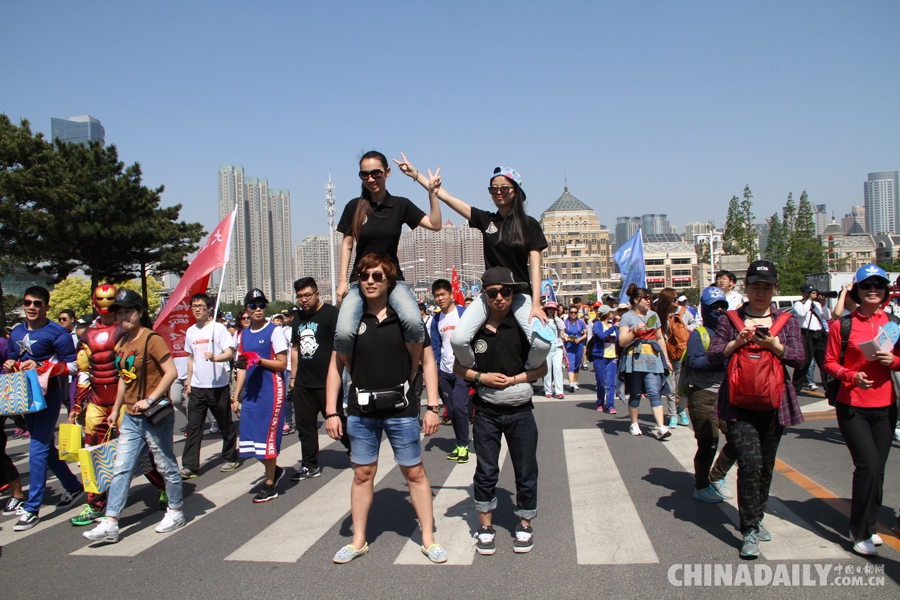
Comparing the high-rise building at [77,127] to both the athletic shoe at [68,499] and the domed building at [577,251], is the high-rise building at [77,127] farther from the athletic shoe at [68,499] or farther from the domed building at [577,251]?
the athletic shoe at [68,499]

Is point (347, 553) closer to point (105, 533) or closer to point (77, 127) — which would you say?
point (105, 533)

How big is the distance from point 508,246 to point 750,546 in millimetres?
2653

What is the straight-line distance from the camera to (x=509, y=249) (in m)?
4.85

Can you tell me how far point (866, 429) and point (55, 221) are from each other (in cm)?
3061

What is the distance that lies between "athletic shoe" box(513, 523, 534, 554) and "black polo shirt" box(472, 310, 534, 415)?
844 mm

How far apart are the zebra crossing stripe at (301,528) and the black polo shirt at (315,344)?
1.14 metres

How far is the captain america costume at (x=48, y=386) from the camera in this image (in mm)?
6035

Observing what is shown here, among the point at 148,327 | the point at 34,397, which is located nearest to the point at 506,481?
the point at 148,327

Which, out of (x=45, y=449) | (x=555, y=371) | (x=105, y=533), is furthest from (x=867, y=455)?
(x=555, y=371)

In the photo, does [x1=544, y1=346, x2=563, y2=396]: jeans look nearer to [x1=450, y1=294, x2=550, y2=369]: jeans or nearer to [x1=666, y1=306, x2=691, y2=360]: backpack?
[x1=666, y1=306, x2=691, y2=360]: backpack

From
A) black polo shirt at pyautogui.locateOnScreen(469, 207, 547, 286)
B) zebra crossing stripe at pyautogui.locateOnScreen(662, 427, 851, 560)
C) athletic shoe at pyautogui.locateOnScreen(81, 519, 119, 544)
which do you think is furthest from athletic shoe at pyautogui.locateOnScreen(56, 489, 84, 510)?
zebra crossing stripe at pyautogui.locateOnScreen(662, 427, 851, 560)

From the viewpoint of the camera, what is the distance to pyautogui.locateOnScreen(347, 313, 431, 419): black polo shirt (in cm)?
450

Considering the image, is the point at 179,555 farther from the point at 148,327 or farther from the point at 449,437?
the point at 449,437

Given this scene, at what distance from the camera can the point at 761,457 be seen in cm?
438
